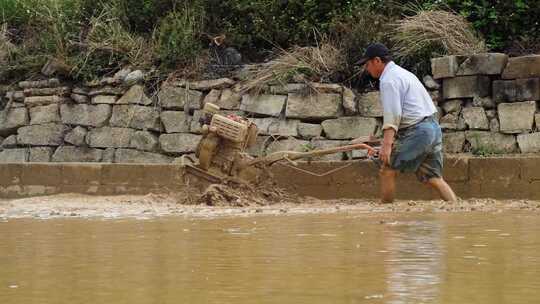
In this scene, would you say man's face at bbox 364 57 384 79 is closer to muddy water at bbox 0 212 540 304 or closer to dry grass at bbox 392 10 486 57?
muddy water at bbox 0 212 540 304

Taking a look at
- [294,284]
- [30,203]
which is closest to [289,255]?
[294,284]

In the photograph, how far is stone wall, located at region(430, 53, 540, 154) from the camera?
1170cm

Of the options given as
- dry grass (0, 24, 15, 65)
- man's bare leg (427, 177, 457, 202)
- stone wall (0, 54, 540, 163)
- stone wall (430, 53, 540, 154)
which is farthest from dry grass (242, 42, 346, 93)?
dry grass (0, 24, 15, 65)

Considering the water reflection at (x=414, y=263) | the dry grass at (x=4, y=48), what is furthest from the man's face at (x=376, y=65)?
the dry grass at (x=4, y=48)

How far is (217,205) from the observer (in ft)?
31.5

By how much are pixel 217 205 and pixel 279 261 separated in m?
4.51

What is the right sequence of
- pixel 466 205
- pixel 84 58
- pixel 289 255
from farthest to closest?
1. pixel 84 58
2. pixel 466 205
3. pixel 289 255

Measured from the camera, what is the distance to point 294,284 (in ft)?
14.1

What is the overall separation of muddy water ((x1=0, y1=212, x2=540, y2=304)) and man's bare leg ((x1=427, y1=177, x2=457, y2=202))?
4.47ft

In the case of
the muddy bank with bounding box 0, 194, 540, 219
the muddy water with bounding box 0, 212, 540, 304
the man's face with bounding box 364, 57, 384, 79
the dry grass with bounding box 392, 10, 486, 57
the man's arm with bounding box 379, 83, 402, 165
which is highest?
the dry grass with bounding box 392, 10, 486, 57

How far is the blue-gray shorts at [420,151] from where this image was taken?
9.17 meters

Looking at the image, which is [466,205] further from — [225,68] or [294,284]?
[225,68]

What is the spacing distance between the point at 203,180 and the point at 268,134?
9.88 ft

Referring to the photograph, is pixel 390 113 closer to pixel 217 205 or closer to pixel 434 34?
pixel 217 205
